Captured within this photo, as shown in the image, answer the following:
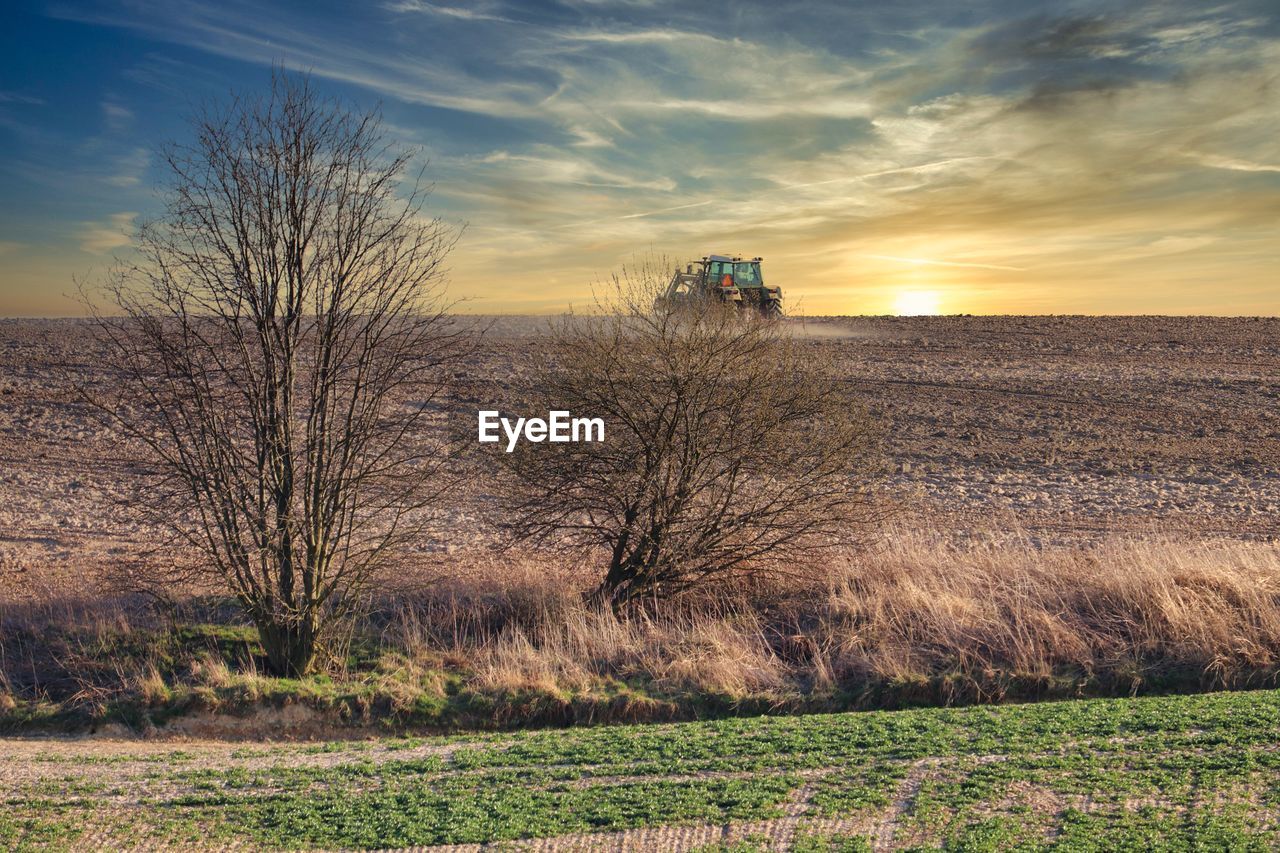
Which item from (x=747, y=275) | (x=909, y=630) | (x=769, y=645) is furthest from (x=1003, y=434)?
(x=747, y=275)

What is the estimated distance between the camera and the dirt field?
1427 cm

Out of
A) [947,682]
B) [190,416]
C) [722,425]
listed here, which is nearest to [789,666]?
[947,682]

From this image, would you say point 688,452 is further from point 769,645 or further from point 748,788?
point 748,788

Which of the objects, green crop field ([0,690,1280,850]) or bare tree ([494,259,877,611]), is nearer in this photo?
green crop field ([0,690,1280,850])

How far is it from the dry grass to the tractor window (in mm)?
27397

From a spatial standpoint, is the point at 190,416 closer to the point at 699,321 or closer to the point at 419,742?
the point at 419,742

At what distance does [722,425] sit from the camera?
10406mm

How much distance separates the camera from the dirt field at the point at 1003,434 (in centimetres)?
1427

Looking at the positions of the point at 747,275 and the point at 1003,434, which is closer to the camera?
the point at 1003,434

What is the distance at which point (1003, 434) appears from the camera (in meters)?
21.0

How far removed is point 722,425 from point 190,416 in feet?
17.1

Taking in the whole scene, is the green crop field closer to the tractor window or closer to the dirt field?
the dirt field

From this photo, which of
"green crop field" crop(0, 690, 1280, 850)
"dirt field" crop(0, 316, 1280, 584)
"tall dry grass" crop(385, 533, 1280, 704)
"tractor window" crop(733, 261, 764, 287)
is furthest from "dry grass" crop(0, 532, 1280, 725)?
"tractor window" crop(733, 261, 764, 287)

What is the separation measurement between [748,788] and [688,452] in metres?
5.32
